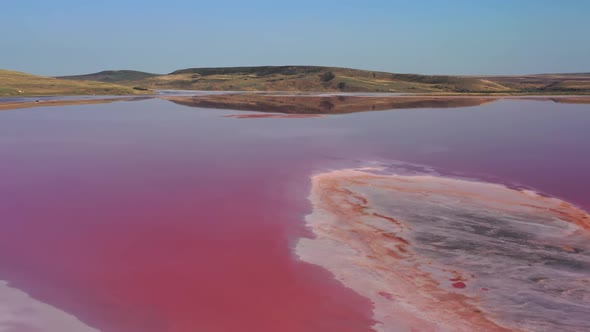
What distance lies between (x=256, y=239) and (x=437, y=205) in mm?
4487

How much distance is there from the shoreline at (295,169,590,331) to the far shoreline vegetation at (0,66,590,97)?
2507 inches

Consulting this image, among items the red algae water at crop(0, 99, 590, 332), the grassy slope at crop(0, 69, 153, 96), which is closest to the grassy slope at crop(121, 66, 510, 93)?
the grassy slope at crop(0, 69, 153, 96)

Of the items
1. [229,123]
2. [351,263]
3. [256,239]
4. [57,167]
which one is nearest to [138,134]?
[229,123]

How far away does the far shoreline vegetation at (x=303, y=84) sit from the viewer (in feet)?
247

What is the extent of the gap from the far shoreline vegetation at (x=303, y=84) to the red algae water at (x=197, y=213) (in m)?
52.8

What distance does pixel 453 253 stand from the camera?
8695mm

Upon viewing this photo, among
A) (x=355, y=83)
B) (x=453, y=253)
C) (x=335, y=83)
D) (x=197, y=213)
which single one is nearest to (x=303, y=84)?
(x=335, y=83)

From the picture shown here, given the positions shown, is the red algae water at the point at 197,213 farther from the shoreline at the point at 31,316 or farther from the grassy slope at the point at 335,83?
the grassy slope at the point at 335,83

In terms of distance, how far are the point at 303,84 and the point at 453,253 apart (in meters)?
96.7

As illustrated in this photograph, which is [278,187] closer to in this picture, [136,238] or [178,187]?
[178,187]

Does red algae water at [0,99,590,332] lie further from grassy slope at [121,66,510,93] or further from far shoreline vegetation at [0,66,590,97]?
grassy slope at [121,66,510,93]

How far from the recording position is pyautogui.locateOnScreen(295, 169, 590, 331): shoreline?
6750 mm

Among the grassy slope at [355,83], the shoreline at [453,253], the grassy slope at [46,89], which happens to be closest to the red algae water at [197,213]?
the shoreline at [453,253]

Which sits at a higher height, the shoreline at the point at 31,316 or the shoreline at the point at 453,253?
the shoreline at the point at 453,253
